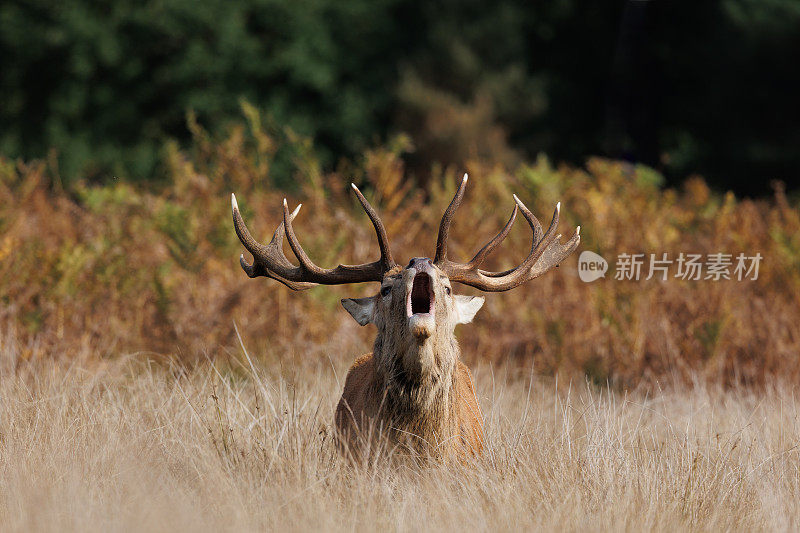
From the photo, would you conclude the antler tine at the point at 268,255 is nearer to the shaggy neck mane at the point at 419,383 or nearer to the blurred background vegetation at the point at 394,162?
the shaggy neck mane at the point at 419,383

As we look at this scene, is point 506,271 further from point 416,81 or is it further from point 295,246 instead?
point 416,81

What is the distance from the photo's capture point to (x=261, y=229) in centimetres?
865

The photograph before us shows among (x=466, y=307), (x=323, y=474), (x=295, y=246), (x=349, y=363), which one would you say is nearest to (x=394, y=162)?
(x=349, y=363)

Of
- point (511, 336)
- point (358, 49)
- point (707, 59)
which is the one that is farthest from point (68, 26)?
point (511, 336)

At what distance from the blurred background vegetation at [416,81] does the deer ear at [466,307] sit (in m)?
19.1

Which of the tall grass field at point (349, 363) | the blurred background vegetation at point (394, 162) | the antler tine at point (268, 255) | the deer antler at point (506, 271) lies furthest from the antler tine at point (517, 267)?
the blurred background vegetation at point (394, 162)

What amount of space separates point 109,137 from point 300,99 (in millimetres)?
5255

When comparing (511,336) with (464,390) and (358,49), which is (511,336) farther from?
(358,49)

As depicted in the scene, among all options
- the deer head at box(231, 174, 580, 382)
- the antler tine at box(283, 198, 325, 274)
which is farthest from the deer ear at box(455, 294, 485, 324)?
the antler tine at box(283, 198, 325, 274)

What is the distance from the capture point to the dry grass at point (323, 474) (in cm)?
397

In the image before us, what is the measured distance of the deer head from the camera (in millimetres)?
4305

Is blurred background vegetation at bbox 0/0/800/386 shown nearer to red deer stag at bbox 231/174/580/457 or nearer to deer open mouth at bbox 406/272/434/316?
red deer stag at bbox 231/174/580/457

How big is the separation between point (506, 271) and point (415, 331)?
1.09m

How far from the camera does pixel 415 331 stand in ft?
13.5
